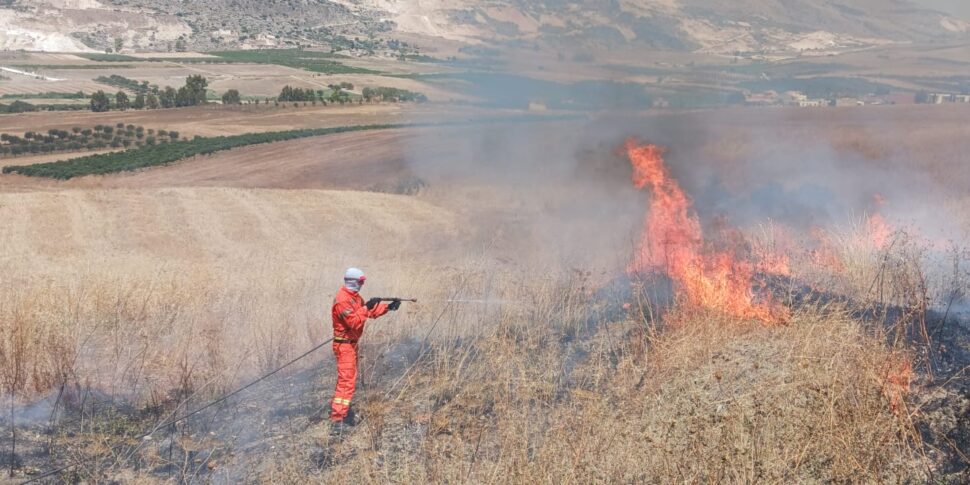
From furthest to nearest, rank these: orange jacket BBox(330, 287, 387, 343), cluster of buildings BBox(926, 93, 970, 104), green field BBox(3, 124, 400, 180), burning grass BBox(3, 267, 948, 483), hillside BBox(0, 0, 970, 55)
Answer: cluster of buildings BBox(926, 93, 970, 104) < green field BBox(3, 124, 400, 180) < hillside BBox(0, 0, 970, 55) < orange jacket BBox(330, 287, 387, 343) < burning grass BBox(3, 267, 948, 483)

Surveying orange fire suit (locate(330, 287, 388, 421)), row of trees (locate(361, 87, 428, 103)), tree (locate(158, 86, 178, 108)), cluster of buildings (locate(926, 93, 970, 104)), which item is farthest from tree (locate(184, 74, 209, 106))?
orange fire suit (locate(330, 287, 388, 421))

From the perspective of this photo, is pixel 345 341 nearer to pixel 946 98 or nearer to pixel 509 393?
pixel 509 393

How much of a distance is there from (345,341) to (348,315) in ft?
1.06

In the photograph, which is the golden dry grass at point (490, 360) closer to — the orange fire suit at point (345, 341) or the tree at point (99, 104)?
the orange fire suit at point (345, 341)

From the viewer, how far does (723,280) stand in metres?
11.8

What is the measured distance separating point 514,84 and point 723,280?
14817 mm

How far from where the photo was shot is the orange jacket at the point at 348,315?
26.1 ft

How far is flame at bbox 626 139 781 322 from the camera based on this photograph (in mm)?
11047

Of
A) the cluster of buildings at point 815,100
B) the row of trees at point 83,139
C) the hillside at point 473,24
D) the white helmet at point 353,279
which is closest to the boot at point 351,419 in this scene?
the white helmet at point 353,279

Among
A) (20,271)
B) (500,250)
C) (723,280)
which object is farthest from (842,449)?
(20,271)

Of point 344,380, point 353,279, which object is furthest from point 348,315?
point 344,380

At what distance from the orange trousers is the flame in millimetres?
5411

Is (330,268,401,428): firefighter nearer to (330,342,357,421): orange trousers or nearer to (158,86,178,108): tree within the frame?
(330,342,357,421): orange trousers

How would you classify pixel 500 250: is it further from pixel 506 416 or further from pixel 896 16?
pixel 896 16
